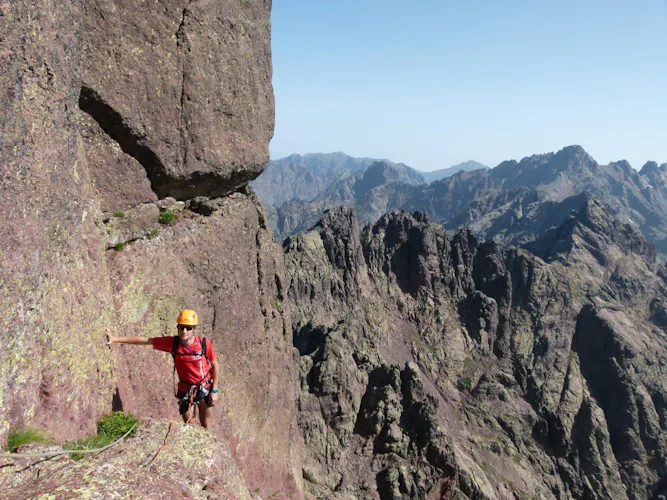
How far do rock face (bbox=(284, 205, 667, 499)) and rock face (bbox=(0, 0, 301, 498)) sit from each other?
156ft

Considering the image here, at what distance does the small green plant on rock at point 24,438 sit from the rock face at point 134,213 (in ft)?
0.64

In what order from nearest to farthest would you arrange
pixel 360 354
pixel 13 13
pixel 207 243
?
1. pixel 13 13
2. pixel 207 243
3. pixel 360 354

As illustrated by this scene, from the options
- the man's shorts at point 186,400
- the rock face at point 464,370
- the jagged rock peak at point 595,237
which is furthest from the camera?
the jagged rock peak at point 595,237

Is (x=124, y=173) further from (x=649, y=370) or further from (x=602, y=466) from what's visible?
(x=649, y=370)

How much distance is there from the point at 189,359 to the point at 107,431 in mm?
2626

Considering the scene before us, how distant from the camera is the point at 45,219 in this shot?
10211mm

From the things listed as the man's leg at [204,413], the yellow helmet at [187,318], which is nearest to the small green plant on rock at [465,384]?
the man's leg at [204,413]

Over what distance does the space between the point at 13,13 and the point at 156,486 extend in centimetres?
1077

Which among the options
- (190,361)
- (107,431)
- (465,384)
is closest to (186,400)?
(190,361)

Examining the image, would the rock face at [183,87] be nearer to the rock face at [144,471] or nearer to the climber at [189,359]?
the climber at [189,359]

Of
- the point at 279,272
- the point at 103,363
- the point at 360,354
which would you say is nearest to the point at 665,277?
the point at 360,354

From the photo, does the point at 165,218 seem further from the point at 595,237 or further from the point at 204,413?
the point at 595,237

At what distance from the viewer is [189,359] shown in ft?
40.7

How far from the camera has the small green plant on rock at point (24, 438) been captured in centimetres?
858
